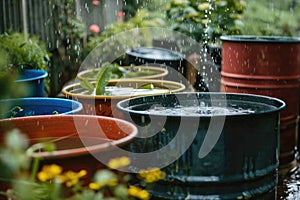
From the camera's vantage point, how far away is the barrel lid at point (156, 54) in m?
5.52

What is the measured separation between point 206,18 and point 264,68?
282 centimetres

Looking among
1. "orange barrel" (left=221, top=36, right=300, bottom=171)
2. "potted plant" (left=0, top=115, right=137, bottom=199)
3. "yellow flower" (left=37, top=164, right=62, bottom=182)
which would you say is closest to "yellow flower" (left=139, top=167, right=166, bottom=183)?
"potted plant" (left=0, top=115, right=137, bottom=199)

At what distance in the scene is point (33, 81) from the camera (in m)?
3.78

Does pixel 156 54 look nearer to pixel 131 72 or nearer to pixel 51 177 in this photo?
pixel 131 72

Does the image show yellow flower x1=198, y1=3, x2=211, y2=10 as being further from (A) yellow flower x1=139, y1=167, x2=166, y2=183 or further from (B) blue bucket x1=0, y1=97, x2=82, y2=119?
(A) yellow flower x1=139, y1=167, x2=166, y2=183

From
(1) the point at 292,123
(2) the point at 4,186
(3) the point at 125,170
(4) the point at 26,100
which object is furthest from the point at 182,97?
(1) the point at 292,123

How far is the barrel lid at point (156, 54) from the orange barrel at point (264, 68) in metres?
1.44

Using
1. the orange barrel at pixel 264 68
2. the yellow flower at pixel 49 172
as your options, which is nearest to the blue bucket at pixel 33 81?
the orange barrel at pixel 264 68

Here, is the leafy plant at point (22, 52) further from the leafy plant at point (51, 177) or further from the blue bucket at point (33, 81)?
the leafy plant at point (51, 177)

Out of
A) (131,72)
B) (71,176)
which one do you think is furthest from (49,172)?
(131,72)

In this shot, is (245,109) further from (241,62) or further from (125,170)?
(241,62)

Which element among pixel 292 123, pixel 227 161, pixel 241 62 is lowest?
pixel 292 123

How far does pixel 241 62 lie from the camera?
400cm

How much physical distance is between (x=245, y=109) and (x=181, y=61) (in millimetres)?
2776
